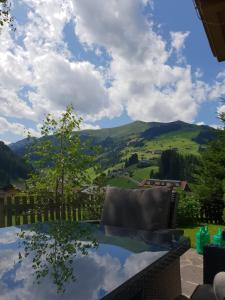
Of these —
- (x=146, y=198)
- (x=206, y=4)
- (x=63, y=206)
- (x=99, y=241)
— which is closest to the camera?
(x=99, y=241)

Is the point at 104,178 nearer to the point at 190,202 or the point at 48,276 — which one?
the point at 190,202

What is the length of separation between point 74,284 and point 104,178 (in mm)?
7088

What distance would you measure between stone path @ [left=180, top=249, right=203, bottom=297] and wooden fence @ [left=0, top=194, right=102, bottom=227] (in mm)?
3235

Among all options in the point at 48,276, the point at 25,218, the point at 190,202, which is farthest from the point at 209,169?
the point at 48,276

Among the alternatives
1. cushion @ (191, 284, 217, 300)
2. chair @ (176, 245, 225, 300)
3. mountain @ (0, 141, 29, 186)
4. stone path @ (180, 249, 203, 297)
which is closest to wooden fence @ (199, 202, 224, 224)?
stone path @ (180, 249, 203, 297)

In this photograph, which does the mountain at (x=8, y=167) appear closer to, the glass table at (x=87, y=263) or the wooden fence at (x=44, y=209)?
the wooden fence at (x=44, y=209)

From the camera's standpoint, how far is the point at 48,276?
1.79m

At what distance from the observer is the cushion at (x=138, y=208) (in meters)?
3.54

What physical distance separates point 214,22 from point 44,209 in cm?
523

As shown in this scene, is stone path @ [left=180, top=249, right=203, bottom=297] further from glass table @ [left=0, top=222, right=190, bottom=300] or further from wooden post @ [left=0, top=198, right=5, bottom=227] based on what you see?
wooden post @ [left=0, top=198, right=5, bottom=227]

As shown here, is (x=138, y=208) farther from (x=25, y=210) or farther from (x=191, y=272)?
(x=25, y=210)

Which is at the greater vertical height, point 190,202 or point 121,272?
point 121,272

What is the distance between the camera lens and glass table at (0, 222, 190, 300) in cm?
→ 160

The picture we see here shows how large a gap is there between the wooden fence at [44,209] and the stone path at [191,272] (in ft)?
10.6
